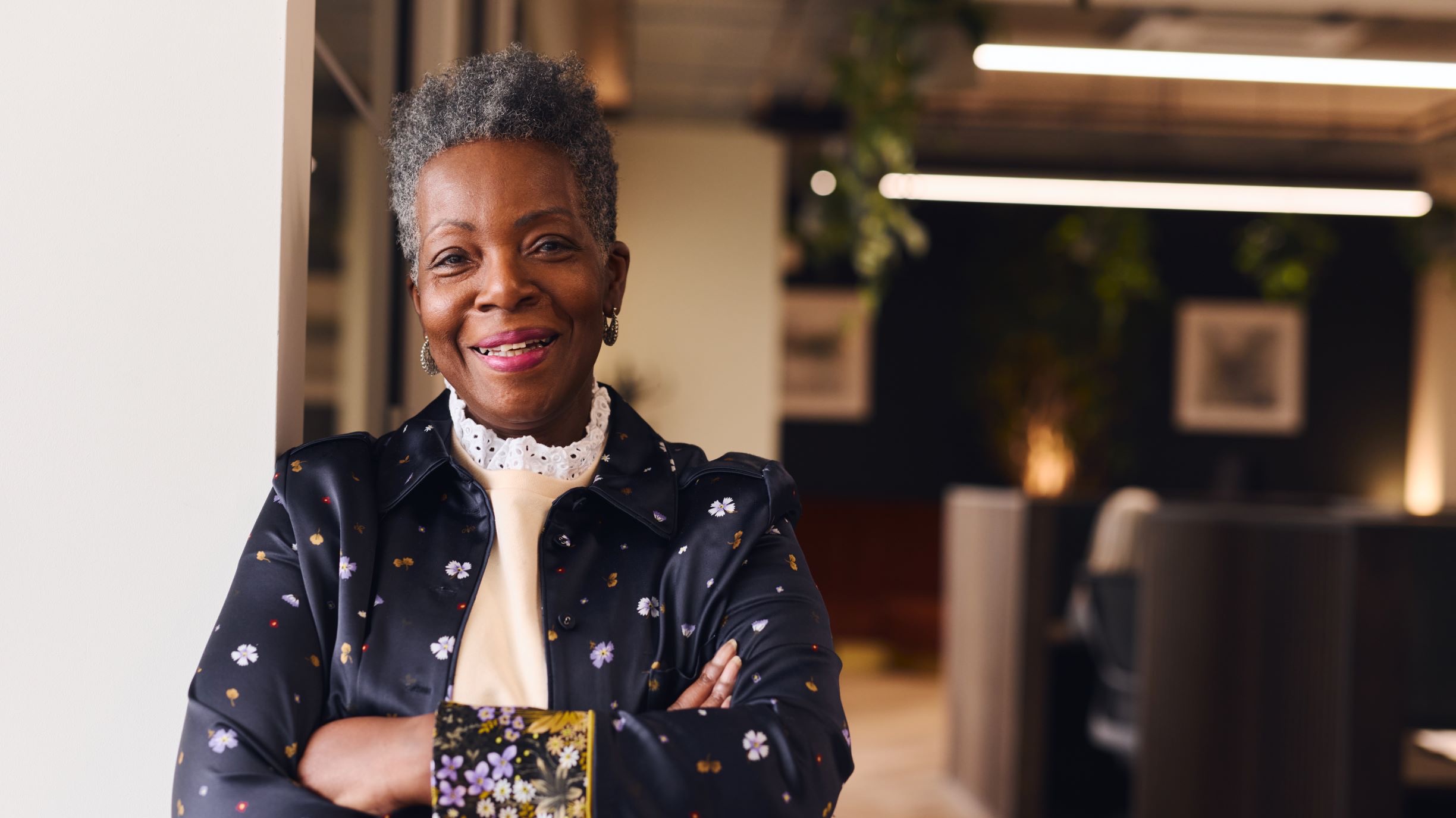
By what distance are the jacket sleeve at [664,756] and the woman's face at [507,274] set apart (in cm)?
32

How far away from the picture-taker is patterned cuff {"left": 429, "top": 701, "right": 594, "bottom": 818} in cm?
100

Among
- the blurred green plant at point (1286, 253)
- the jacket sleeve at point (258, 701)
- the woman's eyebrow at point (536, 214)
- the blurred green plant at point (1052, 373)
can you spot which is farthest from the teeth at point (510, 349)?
the blurred green plant at point (1052, 373)

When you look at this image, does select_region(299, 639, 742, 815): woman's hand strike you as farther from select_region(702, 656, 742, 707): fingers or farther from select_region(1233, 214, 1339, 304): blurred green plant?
select_region(1233, 214, 1339, 304): blurred green plant

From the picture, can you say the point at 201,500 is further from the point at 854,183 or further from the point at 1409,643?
the point at 854,183

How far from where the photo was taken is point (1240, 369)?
30.1ft

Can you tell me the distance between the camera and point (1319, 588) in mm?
3236

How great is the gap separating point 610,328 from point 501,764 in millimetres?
483

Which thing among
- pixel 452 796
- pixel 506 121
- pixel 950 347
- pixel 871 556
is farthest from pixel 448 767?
pixel 871 556

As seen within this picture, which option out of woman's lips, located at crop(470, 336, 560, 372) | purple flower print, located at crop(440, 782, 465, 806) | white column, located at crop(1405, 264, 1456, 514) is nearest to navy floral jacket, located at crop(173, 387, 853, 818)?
purple flower print, located at crop(440, 782, 465, 806)

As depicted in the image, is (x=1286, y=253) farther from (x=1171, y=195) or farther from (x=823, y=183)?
A: (x=823, y=183)

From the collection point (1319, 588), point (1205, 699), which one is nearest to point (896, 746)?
point (1205, 699)

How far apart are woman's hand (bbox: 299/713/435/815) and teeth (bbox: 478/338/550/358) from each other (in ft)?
1.10

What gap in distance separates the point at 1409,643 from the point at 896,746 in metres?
3.41

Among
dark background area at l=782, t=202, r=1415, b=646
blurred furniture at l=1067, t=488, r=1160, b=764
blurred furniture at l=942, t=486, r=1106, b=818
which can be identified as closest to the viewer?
blurred furniture at l=1067, t=488, r=1160, b=764
